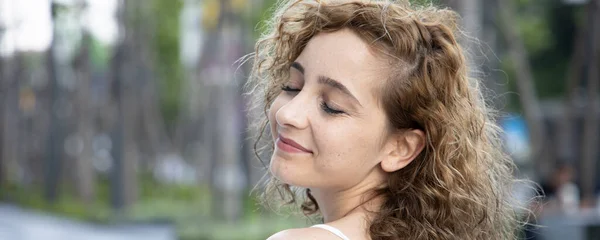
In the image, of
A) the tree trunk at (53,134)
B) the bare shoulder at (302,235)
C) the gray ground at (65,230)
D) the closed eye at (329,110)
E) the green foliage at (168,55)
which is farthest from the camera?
the green foliage at (168,55)

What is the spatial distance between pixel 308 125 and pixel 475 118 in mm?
420

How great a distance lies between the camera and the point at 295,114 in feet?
5.90

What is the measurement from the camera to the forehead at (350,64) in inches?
70.9

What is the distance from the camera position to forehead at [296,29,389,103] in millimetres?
1801

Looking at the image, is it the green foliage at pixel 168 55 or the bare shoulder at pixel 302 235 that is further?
the green foliage at pixel 168 55

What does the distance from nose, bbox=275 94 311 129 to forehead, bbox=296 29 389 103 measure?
0.06 metres

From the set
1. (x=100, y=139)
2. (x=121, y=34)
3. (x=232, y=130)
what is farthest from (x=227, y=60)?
(x=100, y=139)

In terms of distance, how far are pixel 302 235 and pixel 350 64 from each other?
1.16ft

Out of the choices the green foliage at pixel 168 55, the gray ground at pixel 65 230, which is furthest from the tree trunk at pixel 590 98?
the green foliage at pixel 168 55

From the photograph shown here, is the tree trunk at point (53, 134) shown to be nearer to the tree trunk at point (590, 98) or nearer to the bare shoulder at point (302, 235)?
the tree trunk at point (590, 98)

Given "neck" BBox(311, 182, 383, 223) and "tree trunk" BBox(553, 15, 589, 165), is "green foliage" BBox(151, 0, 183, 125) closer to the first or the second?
"tree trunk" BBox(553, 15, 589, 165)

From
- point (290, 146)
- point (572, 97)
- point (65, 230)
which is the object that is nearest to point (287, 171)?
point (290, 146)

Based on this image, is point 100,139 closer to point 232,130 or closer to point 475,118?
point 232,130

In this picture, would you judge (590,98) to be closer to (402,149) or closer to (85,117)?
(85,117)
